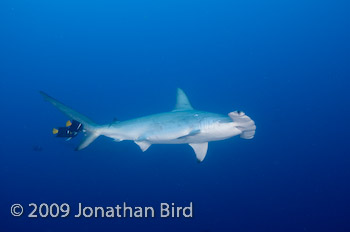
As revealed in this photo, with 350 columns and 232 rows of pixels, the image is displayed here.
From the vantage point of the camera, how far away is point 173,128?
4.61 meters

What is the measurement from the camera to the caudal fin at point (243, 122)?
383 centimetres

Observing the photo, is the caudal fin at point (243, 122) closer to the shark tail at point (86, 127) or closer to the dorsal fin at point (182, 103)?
the dorsal fin at point (182, 103)

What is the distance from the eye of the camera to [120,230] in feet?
38.0

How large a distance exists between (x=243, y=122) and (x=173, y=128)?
1.41 metres

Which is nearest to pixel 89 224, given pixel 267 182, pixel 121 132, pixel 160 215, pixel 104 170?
pixel 104 170

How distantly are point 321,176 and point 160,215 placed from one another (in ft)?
39.0

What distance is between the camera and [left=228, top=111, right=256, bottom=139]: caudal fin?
3830 mm

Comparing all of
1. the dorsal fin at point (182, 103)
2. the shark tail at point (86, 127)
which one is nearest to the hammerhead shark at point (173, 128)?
the shark tail at point (86, 127)

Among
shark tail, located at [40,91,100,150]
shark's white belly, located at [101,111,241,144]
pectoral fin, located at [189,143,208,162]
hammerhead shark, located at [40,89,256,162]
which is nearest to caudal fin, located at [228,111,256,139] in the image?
hammerhead shark, located at [40,89,256,162]

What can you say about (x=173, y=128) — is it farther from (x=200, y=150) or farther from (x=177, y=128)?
(x=200, y=150)

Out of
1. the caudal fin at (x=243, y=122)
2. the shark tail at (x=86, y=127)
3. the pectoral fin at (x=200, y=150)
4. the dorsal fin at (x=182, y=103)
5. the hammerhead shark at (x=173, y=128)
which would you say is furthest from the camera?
the dorsal fin at (x=182, y=103)

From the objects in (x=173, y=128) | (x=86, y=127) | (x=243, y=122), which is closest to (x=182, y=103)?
(x=173, y=128)

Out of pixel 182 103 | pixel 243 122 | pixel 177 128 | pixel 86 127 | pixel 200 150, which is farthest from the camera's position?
pixel 182 103

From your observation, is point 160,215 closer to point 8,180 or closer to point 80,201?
point 80,201
